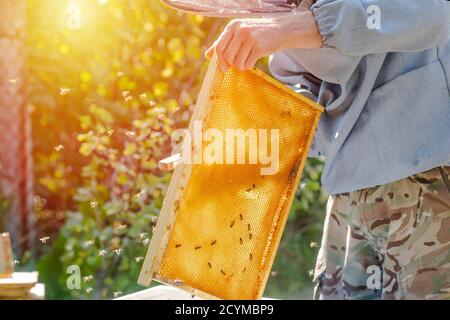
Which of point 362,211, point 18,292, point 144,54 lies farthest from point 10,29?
point 362,211

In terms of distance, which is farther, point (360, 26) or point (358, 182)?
point (358, 182)

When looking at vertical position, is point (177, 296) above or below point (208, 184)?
below

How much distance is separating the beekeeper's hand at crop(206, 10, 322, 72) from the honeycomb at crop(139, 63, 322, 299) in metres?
0.08

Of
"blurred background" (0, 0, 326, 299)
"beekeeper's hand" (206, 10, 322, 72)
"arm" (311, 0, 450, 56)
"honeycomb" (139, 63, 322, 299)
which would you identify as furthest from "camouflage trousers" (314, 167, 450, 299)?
"blurred background" (0, 0, 326, 299)

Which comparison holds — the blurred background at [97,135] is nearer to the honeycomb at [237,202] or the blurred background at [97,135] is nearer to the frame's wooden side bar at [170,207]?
the honeycomb at [237,202]

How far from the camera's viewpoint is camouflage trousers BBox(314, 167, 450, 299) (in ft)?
7.49

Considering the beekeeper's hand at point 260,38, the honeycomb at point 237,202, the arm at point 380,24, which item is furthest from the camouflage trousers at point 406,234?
the beekeeper's hand at point 260,38

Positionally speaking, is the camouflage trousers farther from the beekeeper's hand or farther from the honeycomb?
the beekeeper's hand

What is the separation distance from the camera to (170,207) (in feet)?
6.99

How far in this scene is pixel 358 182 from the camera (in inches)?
91.0

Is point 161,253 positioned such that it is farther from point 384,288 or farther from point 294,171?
point 384,288

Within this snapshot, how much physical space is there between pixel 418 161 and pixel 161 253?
29.9 inches

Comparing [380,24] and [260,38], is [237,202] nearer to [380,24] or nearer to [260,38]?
[260,38]

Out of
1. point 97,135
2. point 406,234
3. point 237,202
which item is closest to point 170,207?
point 237,202
